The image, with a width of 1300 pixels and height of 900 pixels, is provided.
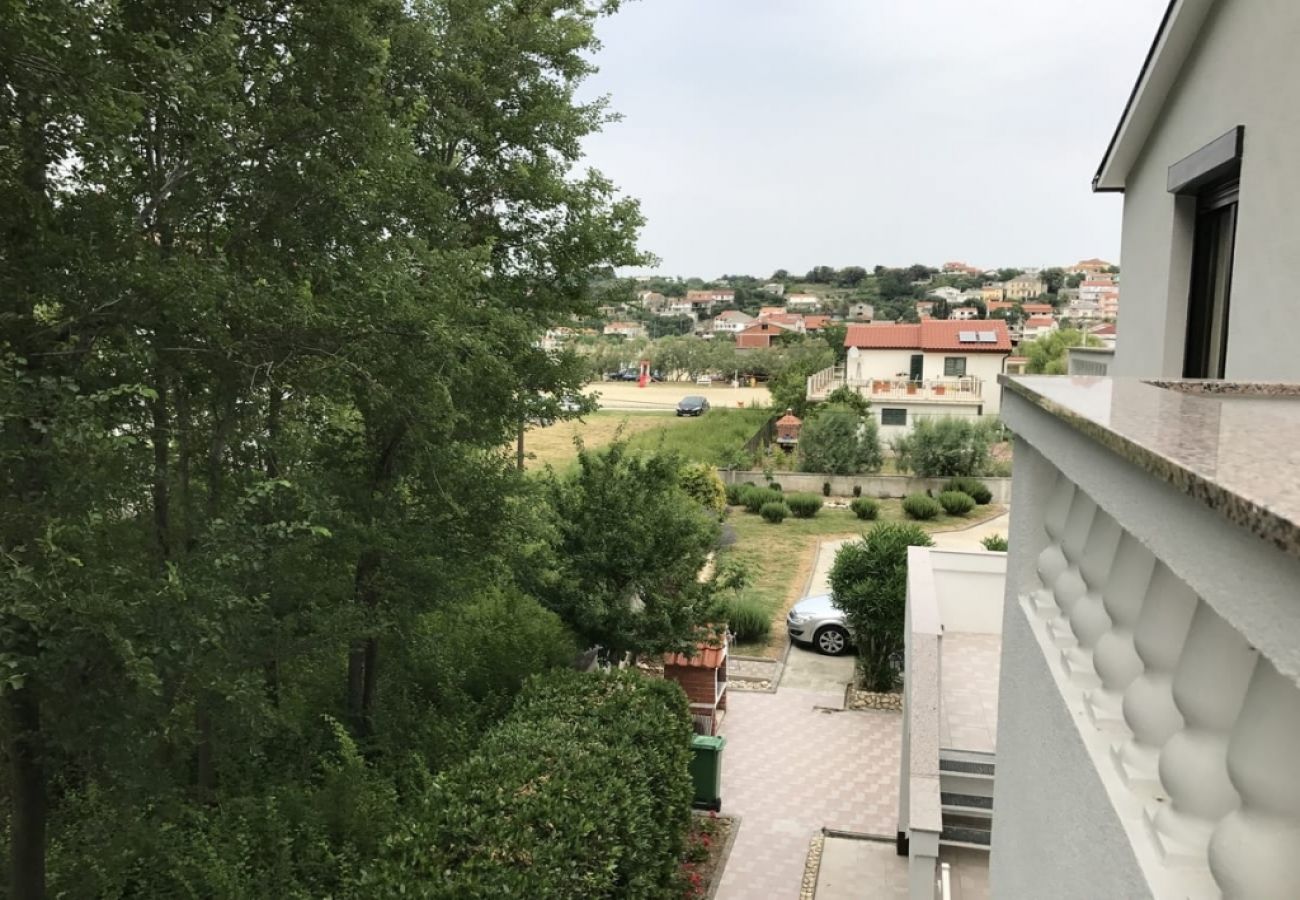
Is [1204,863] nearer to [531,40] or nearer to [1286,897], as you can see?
[1286,897]

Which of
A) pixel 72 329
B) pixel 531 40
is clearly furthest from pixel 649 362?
pixel 72 329

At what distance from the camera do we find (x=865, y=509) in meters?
29.2

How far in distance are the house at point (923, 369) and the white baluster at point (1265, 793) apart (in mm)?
36472

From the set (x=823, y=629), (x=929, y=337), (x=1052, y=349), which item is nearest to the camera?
(x=823, y=629)

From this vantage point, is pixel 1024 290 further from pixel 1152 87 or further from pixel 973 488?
pixel 1152 87

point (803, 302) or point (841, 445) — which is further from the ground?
point (803, 302)

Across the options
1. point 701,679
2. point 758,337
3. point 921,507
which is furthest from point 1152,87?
point 758,337

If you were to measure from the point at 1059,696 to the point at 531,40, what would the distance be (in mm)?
12048

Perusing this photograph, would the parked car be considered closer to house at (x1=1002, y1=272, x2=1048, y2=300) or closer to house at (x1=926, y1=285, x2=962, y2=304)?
house at (x1=926, y1=285, x2=962, y2=304)

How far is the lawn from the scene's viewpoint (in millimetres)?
19859

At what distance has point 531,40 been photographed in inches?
480

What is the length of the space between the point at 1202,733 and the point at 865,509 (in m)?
28.6

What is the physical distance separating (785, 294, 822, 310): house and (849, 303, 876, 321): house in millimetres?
13530

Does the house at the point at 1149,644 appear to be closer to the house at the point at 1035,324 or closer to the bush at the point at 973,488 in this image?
the bush at the point at 973,488
